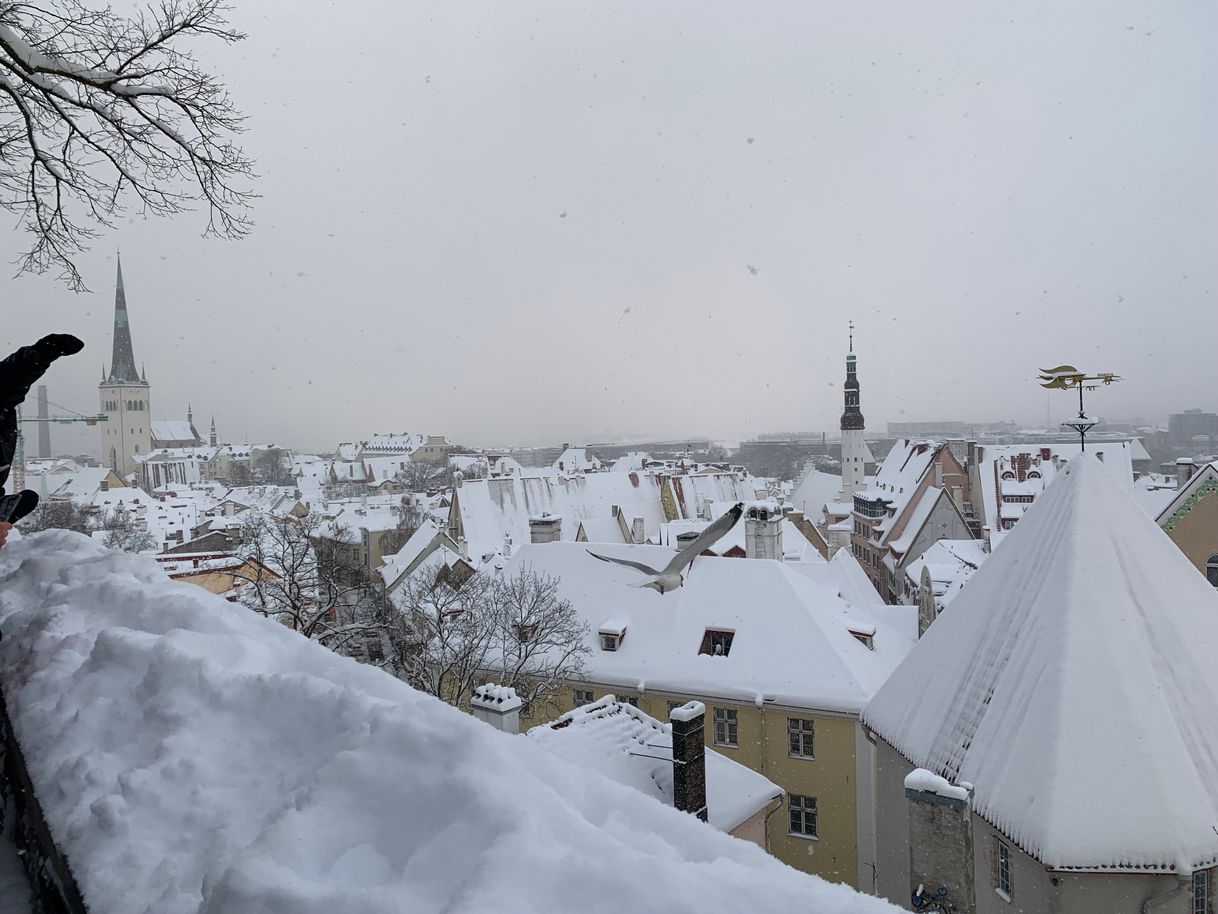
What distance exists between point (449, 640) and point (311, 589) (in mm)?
4916

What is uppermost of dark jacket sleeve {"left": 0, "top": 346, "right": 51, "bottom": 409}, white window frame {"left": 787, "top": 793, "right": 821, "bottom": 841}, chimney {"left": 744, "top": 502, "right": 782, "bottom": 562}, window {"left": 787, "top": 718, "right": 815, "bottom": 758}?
dark jacket sleeve {"left": 0, "top": 346, "right": 51, "bottom": 409}

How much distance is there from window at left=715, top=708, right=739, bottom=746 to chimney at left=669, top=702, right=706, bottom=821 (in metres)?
6.81

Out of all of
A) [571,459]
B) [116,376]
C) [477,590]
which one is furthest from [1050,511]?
[116,376]

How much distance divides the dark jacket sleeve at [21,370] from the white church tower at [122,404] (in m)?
127

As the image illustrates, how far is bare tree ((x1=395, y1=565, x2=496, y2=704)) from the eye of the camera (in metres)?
18.6

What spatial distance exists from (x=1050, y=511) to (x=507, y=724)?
856 cm

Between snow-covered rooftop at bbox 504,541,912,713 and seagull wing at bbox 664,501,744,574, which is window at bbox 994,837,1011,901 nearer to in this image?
seagull wing at bbox 664,501,744,574

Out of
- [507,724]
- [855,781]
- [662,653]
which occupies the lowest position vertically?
[855,781]

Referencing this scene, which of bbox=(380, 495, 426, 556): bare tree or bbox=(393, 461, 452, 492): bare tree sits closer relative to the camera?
bbox=(380, 495, 426, 556): bare tree

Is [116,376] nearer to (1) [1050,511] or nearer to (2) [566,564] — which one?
(2) [566,564]

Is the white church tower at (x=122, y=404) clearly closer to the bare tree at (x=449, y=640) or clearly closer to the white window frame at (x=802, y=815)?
the bare tree at (x=449, y=640)

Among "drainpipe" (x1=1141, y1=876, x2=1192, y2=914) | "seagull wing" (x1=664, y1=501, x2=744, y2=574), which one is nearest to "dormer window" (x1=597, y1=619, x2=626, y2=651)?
"seagull wing" (x1=664, y1=501, x2=744, y2=574)

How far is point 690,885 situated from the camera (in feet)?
6.23

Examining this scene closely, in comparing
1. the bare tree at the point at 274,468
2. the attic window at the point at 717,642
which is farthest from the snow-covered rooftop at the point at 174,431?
the attic window at the point at 717,642
